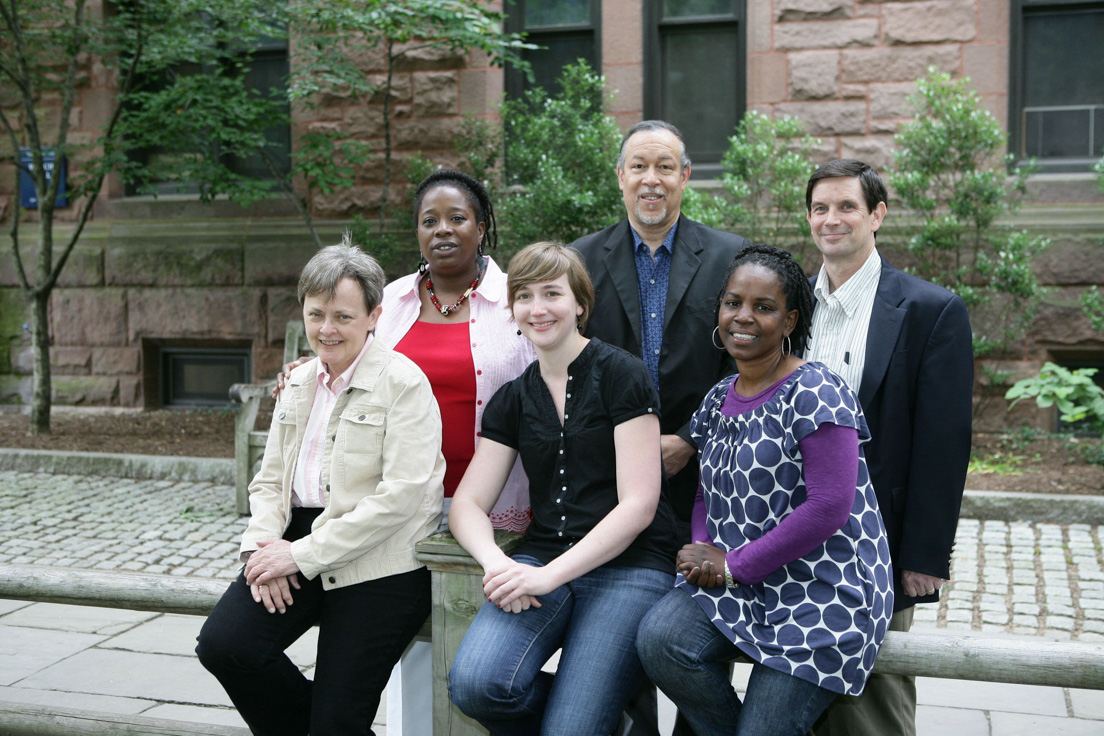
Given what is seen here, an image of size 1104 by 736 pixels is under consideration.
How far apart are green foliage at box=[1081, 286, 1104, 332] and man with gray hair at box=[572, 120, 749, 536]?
4.76m

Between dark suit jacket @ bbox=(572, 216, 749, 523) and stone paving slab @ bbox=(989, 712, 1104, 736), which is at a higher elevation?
dark suit jacket @ bbox=(572, 216, 749, 523)

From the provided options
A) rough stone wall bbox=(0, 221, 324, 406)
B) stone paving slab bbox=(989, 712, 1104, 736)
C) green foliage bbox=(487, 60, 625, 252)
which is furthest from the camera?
rough stone wall bbox=(0, 221, 324, 406)

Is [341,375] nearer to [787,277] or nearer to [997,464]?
[787,277]

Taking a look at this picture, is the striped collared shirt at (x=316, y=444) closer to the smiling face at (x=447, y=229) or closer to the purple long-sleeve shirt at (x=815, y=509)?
the smiling face at (x=447, y=229)

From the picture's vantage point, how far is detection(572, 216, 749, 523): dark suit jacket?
11.0 ft

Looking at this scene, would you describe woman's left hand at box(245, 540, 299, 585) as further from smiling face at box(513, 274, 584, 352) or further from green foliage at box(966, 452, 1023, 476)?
green foliage at box(966, 452, 1023, 476)

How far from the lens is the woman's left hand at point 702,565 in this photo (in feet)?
8.34

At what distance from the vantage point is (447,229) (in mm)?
3377

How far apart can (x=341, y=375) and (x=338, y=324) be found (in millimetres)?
151

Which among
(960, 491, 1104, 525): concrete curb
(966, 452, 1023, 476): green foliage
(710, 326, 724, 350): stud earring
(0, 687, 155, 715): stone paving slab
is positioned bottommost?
(0, 687, 155, 715): stone paving slab

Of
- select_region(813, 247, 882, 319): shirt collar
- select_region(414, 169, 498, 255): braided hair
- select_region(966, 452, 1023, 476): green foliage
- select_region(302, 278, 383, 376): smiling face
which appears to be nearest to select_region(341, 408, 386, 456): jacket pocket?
select_region(302, 278, 383, 376): smiling face

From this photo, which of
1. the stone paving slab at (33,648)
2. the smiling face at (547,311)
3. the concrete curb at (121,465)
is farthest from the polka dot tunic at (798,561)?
the concrete curb at (121,465)

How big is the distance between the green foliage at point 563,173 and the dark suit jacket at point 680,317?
3.79 meters

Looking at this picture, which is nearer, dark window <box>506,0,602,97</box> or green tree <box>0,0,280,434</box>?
green tree <box>0,0,280,434</box>
